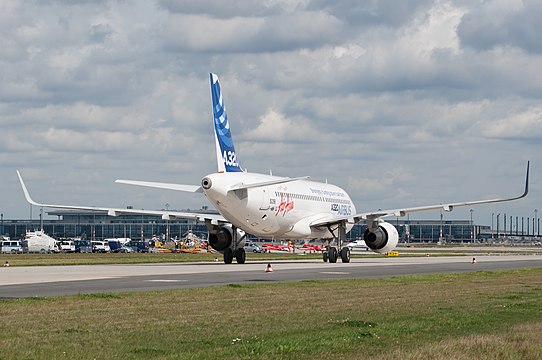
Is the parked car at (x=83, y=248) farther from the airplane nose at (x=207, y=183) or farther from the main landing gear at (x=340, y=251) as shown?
the airplane nose at (x=207, y=183)

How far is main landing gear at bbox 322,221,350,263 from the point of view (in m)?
65.9

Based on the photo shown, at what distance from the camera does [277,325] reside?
1994cm

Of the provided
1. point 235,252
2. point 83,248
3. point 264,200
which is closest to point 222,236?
point 235,252

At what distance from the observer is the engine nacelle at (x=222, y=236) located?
62.2 metres

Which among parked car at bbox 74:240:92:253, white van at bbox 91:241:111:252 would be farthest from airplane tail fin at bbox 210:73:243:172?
parked car at bbox 74:240:92:253

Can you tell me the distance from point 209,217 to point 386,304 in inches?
1501

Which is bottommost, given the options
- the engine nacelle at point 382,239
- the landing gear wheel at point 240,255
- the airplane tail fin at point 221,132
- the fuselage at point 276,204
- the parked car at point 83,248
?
the parked car at point 83,248

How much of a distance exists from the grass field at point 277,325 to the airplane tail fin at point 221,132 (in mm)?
25900

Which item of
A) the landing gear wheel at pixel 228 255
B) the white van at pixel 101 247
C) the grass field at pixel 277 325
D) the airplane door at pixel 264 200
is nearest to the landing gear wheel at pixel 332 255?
the landing gear wheel at pixel 228 255

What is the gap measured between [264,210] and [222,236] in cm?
411

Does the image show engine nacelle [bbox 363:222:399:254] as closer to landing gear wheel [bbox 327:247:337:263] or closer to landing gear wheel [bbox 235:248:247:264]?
landing gear wheel [bbox 327:247:337:263]

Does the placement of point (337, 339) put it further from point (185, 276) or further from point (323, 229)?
point (323, 229)

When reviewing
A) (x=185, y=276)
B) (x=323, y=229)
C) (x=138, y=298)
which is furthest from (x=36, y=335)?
(x=323, y=229)

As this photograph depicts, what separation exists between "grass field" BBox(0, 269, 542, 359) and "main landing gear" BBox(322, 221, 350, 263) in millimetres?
33669
